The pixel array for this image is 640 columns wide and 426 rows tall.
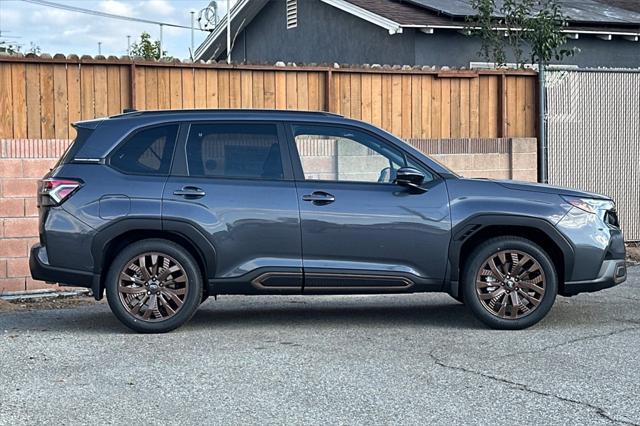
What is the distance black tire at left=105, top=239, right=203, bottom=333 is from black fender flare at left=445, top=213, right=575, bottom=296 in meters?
2.06

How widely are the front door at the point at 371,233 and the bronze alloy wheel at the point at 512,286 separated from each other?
384 mm

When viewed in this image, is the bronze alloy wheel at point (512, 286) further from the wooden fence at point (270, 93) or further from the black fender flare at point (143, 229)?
the wooden fence at point (270, 93)

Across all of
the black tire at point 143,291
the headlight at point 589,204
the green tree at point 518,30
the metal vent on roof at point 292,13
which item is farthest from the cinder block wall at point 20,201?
the metal vent on roof at point 292,13

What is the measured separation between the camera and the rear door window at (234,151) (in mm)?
8672

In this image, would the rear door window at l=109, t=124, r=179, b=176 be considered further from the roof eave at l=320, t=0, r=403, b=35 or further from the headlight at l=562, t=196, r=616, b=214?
the roof eave at l=320, t=0, r=403, b=35

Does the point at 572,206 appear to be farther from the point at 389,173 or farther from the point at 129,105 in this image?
the point at 129,105

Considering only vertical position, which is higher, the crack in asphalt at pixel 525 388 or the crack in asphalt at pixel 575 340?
the crack in asphalt at pixel 575 340

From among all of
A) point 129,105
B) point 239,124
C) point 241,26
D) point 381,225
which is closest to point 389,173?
point 381,225

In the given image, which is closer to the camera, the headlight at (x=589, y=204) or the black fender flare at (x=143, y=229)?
the black fender flare at (x=143, y=229)

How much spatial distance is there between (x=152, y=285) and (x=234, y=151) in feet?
4.22

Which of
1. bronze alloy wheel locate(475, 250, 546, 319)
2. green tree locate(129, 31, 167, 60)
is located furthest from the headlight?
green tree locate(129, 31, 167, 60)

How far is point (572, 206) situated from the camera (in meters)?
8.75

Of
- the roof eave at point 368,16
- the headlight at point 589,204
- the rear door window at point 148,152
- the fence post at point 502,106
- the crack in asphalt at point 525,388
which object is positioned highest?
the roof eave at point 368,16

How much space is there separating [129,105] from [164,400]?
19.0 ft
